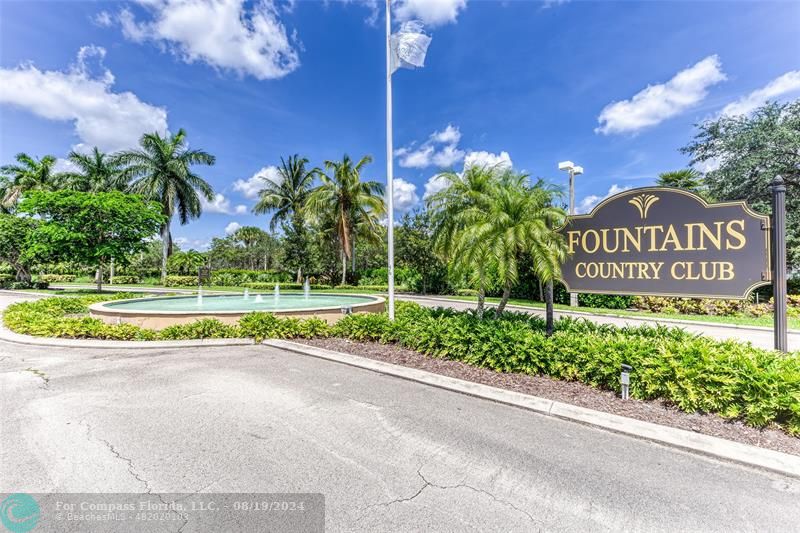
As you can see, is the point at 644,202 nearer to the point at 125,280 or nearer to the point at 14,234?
the point at 14,234

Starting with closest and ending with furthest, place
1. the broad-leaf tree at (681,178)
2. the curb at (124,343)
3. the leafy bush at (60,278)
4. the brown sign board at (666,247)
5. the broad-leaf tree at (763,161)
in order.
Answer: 1. the brown sign board at (666,247)
2. the curb at (124,343)
3. the broad-leaf tree at (763,161)
4. the broad-leaf tree at (681,178)
5. the leafy bush at (60,278)

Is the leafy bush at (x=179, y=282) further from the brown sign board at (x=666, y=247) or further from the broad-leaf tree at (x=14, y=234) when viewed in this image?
the brown sign board at (x=666, y=247)

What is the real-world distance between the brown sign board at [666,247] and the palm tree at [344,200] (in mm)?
24427

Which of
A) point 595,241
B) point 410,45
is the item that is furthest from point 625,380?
point 410,45

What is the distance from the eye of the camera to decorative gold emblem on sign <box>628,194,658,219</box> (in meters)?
5.73

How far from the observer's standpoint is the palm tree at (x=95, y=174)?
3212 centimetres

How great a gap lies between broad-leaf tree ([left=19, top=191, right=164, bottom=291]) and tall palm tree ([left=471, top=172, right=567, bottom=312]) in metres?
21.6

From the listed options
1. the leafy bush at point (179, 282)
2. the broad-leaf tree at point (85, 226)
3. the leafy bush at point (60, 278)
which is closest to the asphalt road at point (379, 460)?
the broad-leaf tree at point (85, 226)

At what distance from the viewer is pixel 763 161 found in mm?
17828

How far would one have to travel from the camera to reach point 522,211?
21.1 ft

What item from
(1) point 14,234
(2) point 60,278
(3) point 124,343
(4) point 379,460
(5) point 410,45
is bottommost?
(4) point 379,460

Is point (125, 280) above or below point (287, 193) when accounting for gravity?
below

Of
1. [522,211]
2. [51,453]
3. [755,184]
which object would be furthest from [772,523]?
[755,184]

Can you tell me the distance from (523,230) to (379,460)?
4.31 metres
